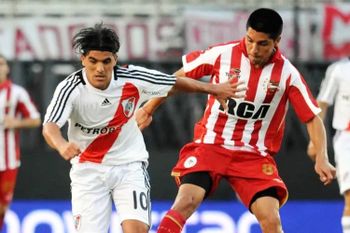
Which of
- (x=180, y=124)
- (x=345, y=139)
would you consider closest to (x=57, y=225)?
(x=180, y=124)

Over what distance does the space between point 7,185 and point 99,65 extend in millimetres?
4203

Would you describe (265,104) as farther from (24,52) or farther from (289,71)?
(24,52)

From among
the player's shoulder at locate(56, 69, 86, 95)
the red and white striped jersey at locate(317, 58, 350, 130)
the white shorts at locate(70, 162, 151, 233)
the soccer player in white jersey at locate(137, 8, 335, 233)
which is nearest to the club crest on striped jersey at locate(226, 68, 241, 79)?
the soccer player in white jersey at locate(137, 8, 335, 233)

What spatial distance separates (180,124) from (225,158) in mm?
3942

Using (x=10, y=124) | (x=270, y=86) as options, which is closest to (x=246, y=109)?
(x=270, y=86)

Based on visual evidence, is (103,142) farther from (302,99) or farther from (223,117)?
(302,99)

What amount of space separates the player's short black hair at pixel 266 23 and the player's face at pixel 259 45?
0.03 meters

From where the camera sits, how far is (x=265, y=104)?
7746 millimetres

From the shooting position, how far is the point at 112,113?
724 centimetres

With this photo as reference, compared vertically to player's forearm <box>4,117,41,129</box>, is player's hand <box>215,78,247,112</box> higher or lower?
higher

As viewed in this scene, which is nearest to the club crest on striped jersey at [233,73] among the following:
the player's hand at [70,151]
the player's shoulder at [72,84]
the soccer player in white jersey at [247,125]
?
the soccer player in white jersey at [247,125]

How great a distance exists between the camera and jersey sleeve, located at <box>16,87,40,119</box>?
10884mm

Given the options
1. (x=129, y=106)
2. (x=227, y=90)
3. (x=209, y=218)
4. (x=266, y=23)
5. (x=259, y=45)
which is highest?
(x=266, y=23)

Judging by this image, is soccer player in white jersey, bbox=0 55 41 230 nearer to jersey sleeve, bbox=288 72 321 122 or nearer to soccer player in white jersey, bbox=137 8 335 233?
soccer player in white jersey, bbox=137 8 335 233
